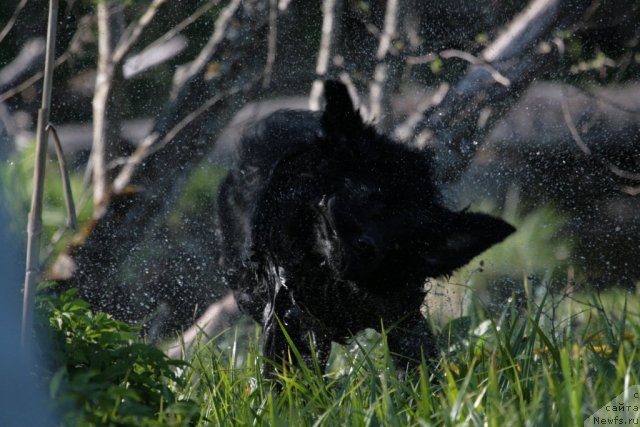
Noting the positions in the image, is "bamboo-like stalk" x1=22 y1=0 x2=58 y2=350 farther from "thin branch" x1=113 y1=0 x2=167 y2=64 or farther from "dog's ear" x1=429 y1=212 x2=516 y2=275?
"thin branch" x1=113 y1=0 x2=167 y2=64

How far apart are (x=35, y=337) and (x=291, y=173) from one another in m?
1.93

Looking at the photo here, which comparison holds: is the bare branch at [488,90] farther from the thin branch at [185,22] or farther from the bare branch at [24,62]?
the bare branch at [24,62]

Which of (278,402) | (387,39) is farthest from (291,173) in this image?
(387,39)

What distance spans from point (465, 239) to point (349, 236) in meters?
0.54

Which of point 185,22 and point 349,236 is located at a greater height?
point 185,22

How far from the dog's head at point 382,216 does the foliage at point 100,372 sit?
1.26m

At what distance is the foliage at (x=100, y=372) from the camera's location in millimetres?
2057

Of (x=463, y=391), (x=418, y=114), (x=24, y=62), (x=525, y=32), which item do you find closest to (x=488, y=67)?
(x=525, y=32)

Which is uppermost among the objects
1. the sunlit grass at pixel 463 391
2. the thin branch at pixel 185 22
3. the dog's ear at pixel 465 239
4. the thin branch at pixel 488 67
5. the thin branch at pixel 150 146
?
the thin branch at pixel 185 22

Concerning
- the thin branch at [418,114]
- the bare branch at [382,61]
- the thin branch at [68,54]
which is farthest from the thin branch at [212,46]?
the thin branch at [418,114]

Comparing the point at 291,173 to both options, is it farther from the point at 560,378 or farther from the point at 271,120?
the point at 560,378

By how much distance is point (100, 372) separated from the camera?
2248mm

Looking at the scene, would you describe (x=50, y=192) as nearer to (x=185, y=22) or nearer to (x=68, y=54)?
(x=68, y=54)

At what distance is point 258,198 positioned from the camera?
4316 mm
